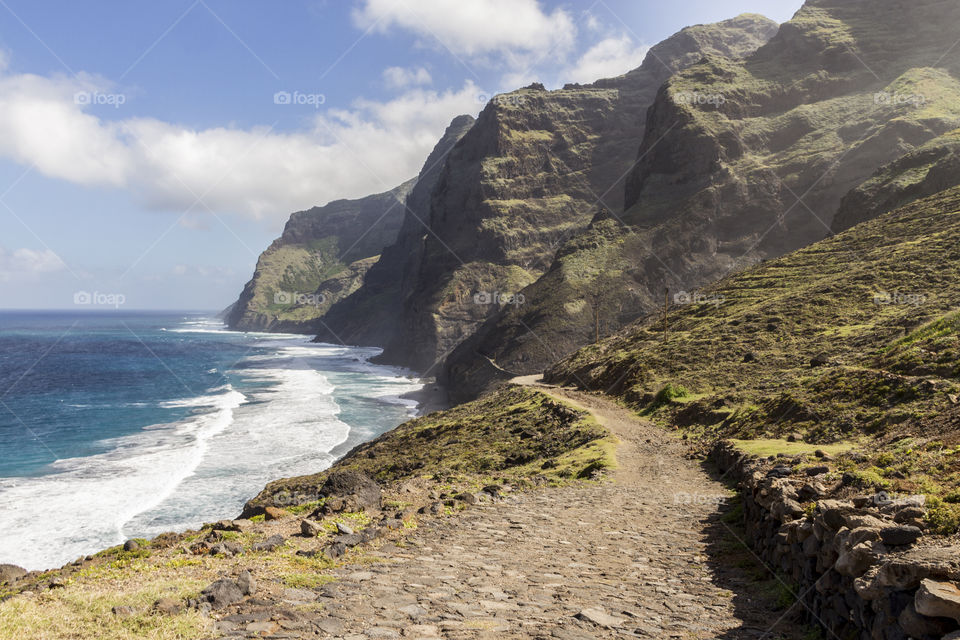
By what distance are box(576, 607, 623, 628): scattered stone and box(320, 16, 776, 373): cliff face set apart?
408ft

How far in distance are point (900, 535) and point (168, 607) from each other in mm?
8630

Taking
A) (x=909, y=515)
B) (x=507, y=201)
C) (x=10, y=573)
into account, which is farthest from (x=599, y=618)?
(x=507, y=201)

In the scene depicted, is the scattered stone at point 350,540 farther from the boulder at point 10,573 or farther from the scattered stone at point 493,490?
the boulder at point 10,573

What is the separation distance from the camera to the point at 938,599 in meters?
4.65

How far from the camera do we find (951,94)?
118375 mm

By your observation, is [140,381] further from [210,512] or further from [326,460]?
[210,512]

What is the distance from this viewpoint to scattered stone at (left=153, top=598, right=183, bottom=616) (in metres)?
6.64

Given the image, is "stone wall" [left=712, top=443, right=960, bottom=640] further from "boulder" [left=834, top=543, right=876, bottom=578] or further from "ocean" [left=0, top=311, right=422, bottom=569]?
"ocean" [left=0, top=311, right=422, bottom=569]

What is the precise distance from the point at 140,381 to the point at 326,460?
248ft

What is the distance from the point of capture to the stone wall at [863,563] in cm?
486

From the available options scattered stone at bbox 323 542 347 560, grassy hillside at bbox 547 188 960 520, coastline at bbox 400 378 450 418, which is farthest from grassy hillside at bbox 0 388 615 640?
coastline at bbox 400 378 450 418

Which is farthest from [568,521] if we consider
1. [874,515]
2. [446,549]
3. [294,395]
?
[294,395]

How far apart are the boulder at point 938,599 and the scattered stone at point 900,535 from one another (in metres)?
1.33

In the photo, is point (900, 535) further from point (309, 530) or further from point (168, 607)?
point (309, 530)
